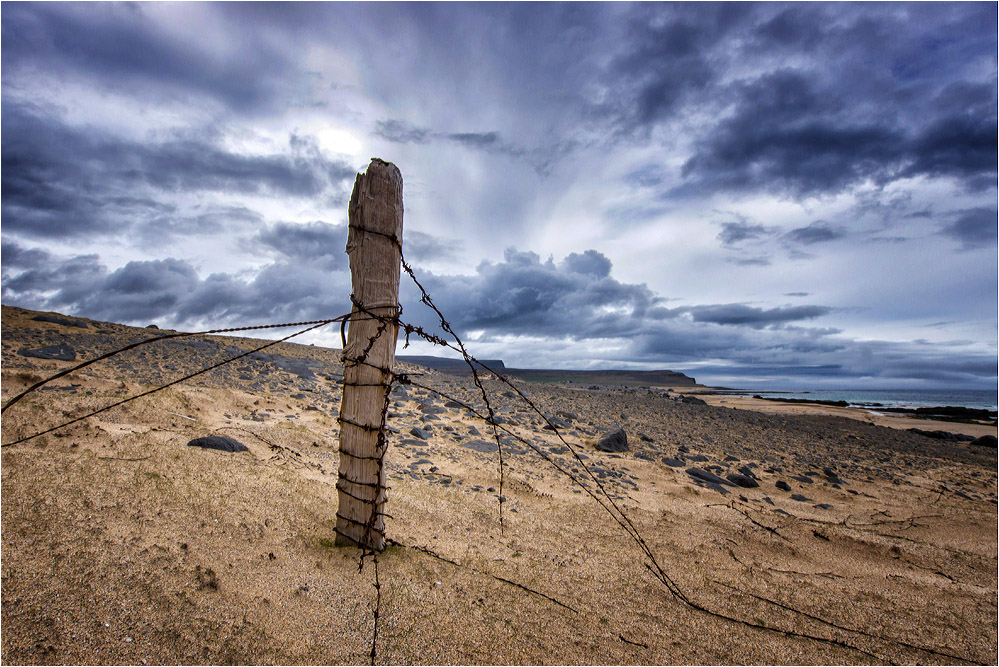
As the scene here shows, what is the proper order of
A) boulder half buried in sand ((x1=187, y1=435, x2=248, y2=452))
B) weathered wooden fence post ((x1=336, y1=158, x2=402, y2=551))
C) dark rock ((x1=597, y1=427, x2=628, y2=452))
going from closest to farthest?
weathered wooden fence post ((x1=336, y1=158, x2=402, y2=551)), boulder half buried in sand ((x1=187, y1=435, x2=248, y2=452)), dark rock ((x1=597, y1=427, x2=628, y2=452))

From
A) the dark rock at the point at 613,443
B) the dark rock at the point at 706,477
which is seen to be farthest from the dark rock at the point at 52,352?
the dark rock at the point at 706,477

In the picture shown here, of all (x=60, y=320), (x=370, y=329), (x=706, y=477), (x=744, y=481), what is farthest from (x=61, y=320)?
(x=744, y=481)

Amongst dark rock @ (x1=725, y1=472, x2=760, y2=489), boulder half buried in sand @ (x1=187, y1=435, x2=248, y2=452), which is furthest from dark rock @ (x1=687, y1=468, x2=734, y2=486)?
boulder half buried in sand @ (x1=187, y1=435, x2=248, y2=452)

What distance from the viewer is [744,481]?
28.1ft

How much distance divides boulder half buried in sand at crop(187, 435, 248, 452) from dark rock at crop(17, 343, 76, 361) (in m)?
8.38

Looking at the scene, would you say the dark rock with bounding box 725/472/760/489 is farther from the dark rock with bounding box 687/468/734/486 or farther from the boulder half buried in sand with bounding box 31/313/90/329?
the boulder half buried in sand with bounding box 31/313/90/329

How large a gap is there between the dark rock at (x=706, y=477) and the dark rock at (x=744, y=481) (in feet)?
0.83

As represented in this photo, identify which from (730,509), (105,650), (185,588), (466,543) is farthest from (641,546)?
(105,650)

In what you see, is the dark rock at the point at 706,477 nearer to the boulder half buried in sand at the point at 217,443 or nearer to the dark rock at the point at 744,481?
the dark rock at the point at 744,481

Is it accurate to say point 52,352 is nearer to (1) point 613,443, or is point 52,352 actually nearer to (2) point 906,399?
(1) point 613,443

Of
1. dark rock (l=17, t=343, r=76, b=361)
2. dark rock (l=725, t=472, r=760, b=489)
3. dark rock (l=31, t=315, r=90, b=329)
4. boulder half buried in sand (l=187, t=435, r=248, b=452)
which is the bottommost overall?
dark rock (l=725, t=472, r=760, b=489)

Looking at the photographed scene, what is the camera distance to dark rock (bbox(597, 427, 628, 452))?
9.82 m

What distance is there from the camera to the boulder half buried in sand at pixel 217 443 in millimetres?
4959

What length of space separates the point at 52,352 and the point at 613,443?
13364 mm
